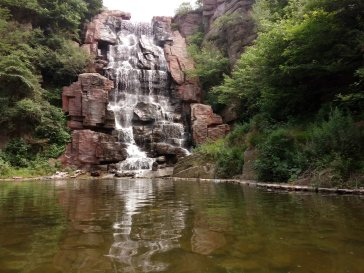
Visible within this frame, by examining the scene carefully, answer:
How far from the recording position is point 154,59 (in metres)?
39.0

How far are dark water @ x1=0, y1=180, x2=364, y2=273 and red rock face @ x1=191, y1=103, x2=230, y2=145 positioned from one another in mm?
23488

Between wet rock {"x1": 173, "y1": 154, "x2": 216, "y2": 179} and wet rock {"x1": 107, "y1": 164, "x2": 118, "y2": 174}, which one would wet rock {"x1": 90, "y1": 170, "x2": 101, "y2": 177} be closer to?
wet rock {"x1": 107, "y1": 164, "x2": 118, "y2": 174}

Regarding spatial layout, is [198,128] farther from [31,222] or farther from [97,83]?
[31,222]

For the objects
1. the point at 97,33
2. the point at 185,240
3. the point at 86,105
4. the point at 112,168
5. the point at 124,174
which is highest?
the point at 97,33

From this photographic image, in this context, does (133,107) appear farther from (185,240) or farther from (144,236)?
(185,240)

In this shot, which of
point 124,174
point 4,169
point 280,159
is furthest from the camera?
point 124,174

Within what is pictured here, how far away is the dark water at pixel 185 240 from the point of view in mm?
3561

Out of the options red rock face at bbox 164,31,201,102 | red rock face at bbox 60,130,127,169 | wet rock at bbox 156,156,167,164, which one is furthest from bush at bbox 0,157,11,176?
red rock face at bbox 164,31,201,102

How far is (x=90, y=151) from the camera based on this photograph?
29.2 m

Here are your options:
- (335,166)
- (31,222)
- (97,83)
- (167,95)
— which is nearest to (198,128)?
(167,95)

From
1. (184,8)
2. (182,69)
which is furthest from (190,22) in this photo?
(182,69)

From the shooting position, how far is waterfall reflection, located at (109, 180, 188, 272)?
11.9 ft

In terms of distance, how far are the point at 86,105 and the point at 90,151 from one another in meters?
4.49

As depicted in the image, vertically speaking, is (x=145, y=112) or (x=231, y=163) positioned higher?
(x=145, y=112)
